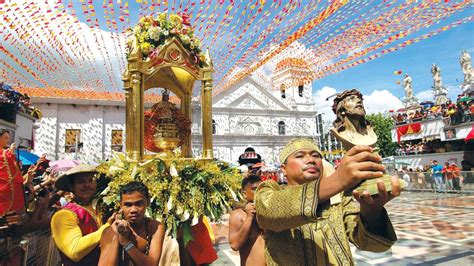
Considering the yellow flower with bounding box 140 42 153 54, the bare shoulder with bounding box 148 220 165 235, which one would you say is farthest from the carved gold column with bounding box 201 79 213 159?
the bare shoulder with bounding box 148 220 165 235

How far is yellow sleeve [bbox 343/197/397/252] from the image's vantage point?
1.67 metres

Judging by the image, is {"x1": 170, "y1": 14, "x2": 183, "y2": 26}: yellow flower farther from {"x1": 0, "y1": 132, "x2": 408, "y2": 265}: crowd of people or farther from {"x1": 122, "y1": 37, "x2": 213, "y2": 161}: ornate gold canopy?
{"x1": 0, "y1": 132, "x2": 408, "y2": 265}: crowd of people

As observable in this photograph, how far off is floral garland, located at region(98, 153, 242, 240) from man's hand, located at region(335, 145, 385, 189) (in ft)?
8.59

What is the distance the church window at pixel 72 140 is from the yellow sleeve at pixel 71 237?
27061mm

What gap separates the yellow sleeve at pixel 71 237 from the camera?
7.69ft

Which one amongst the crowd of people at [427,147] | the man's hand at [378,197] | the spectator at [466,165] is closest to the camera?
the man's hand at [378,197]

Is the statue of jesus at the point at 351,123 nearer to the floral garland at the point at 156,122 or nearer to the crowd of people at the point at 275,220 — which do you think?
the crowd of people at the point at 275,220

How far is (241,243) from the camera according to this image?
2.43m

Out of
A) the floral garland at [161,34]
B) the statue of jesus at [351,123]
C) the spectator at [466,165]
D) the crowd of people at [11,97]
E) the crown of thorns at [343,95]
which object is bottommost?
the spectator at [466,165]

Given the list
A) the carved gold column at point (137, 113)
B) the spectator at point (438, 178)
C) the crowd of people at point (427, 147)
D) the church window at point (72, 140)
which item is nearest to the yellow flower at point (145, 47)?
the carved gold column at point (137, 113)

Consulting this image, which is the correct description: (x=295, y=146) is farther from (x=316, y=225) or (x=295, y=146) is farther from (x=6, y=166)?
(x=6, y=166)

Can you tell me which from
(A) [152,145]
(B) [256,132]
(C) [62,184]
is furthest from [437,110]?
(C) [62,184]

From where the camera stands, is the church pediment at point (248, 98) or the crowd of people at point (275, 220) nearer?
the crowd of people at point (275, 220)

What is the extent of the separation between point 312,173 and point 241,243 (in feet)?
3.28
